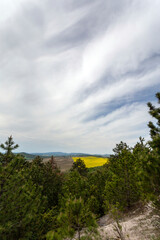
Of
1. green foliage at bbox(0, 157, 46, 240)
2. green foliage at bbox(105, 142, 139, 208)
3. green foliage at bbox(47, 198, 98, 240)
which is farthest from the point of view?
green foliage at bbox(105, 142, 139, 208)

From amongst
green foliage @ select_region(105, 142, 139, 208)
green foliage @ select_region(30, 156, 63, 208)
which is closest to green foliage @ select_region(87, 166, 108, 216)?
green foliage @ select_region(105, 142, 139, 208)

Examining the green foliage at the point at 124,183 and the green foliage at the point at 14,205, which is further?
the green foliage at the point at 124,183

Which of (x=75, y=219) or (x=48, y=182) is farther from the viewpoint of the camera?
(x=48, y=182)

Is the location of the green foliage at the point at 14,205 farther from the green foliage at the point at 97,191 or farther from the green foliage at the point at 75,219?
the green foliage at the point at 97,191

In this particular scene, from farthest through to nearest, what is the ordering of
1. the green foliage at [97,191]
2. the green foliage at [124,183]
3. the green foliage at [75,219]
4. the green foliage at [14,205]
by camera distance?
the green foliage at [97,191] < the green foliage at [124,183] < the green foliage at [14,205] < the green foliage at [75,219]

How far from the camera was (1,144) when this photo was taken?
6.86 meters

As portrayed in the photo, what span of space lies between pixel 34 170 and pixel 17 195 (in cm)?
836

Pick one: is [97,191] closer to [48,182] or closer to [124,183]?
[124,183]

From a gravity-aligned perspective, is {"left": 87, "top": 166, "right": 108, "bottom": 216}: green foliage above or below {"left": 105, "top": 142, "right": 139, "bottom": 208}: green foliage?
below

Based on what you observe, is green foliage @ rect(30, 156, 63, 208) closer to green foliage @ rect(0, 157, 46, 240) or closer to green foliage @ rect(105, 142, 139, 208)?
green foliage @ rect(105, 142, 139, 208)

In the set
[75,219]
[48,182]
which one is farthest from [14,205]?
[48,182]

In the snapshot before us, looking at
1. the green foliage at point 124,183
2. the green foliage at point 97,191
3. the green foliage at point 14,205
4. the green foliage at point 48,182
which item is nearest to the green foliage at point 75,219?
the green foliage at point 14,205

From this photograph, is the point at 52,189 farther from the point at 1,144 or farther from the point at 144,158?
the point at 144,158

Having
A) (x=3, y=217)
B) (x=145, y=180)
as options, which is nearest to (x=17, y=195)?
(x=3, y=217)
